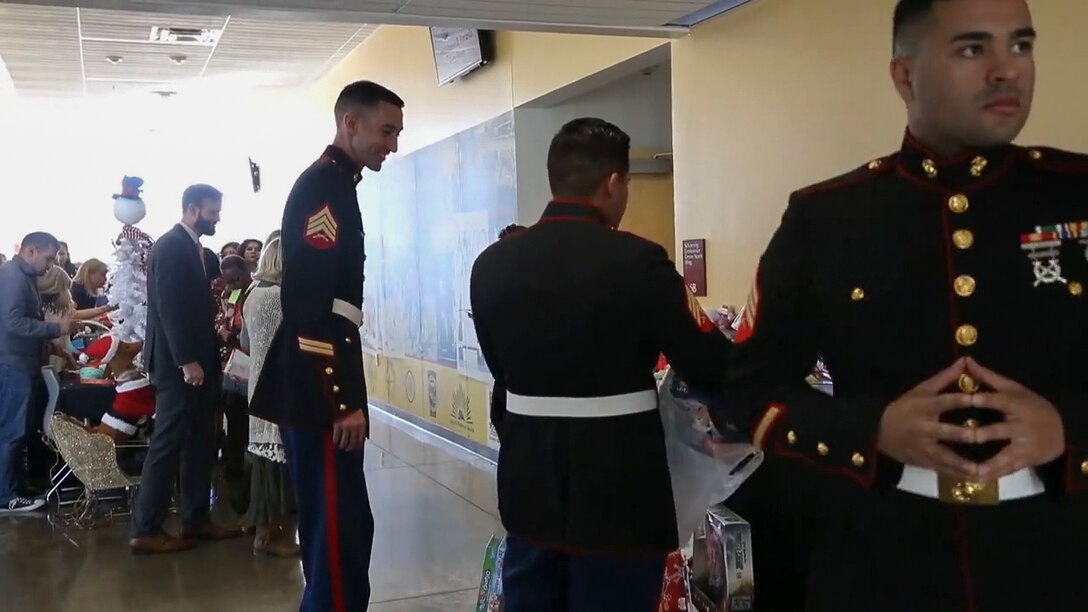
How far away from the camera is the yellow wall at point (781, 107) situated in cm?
260

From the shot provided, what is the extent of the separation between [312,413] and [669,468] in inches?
44.0

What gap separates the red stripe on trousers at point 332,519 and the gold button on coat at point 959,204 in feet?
6.52

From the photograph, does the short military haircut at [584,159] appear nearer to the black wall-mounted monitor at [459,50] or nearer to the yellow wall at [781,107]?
the yellow wall at [781,107]

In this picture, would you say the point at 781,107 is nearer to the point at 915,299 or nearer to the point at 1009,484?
the point at 915,299

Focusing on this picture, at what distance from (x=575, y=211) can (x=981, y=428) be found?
116 cm

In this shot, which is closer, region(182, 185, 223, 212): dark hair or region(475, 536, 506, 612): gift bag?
region(475, 536, 506, 612): gift bag

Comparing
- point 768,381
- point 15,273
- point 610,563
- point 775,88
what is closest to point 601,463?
point 610,563

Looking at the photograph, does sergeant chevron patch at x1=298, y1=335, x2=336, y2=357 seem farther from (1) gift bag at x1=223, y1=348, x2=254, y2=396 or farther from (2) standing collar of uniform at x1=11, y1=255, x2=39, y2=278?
(2) standing collar of uniform at x1=11, y1=255, x2=39, y2=278

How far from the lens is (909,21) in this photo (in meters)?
1.25

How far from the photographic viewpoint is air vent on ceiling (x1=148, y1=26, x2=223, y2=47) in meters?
7.92

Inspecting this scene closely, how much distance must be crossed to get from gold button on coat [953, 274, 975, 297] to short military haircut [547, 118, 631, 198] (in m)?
1.04

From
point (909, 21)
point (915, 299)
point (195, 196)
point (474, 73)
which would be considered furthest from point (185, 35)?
point (915, 299)

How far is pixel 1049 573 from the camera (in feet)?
3.94

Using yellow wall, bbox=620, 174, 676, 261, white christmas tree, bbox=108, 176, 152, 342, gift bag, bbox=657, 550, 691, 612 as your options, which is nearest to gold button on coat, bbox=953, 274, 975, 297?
gift bag, bbox=657, 550, 691, 612
